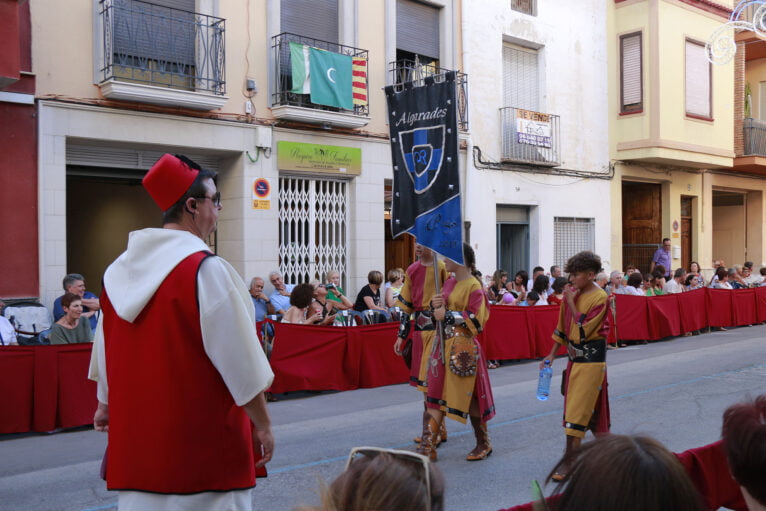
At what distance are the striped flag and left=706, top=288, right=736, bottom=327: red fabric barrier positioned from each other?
8.65m

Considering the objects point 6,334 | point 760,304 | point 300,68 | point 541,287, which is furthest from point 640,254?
point 6,334

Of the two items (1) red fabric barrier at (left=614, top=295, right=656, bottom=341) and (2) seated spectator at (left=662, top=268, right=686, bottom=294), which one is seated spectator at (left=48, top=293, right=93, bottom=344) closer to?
(1) red fabric barrier at (left=614, top=295, right=656, bottom=341)

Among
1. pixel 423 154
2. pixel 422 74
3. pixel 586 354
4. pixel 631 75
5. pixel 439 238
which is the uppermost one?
pixel 631 75

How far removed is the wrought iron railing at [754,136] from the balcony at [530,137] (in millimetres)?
8239

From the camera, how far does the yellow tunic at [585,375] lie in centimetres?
568

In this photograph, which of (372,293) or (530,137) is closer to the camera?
(372,293)

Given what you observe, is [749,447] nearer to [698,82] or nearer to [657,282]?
[657,282]

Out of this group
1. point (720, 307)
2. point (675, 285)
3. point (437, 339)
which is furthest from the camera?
point (720, 307)

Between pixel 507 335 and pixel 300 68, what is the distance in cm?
→ 591

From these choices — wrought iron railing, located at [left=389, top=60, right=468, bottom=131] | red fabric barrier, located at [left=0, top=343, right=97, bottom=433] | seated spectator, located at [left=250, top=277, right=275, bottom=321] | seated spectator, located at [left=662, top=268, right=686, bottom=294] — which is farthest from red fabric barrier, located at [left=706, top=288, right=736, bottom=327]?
red fabric barrier, located at [left=0, top=343, right=97, bottom=433]

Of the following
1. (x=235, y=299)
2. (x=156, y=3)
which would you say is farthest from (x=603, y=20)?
(x=235, y=299)

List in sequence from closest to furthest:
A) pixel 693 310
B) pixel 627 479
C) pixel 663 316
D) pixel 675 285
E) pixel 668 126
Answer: pixel 627 479 → pixel 663 316 → pixel 693 310 → pixel 675 285 → pixel 668 126

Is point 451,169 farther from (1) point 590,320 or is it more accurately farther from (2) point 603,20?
(2) point 603,20

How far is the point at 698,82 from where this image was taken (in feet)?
69.3
